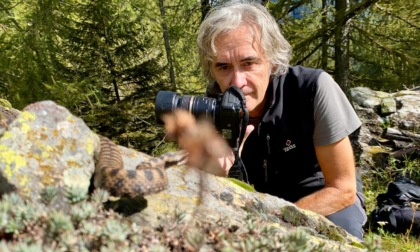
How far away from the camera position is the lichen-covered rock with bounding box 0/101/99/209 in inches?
51.5

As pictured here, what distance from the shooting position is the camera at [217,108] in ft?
8.46

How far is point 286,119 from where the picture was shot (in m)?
3.36

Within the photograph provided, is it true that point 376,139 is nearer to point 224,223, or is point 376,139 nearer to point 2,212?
point 224,223

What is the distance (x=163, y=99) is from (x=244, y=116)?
0.52m

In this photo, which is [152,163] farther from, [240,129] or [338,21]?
[338,21]

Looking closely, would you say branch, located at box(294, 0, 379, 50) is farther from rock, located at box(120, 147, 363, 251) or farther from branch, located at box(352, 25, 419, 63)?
rock, located at box(120, 147, 363, 251)

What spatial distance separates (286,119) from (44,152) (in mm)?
2276

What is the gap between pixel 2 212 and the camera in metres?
1.15

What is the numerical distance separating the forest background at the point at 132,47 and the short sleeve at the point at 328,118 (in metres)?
5.33

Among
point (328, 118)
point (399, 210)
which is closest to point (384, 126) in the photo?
point (399, 210)

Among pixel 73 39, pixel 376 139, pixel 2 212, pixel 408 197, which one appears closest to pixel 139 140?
pixel 73 39

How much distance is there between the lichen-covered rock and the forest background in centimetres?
679

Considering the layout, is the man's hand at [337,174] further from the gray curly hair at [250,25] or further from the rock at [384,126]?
the rock at [384,126]

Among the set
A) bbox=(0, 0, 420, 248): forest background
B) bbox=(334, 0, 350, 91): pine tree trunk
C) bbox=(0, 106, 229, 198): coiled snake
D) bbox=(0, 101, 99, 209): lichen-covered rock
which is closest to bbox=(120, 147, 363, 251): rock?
bbox=(0, 106, 229, 198): coiled snake
